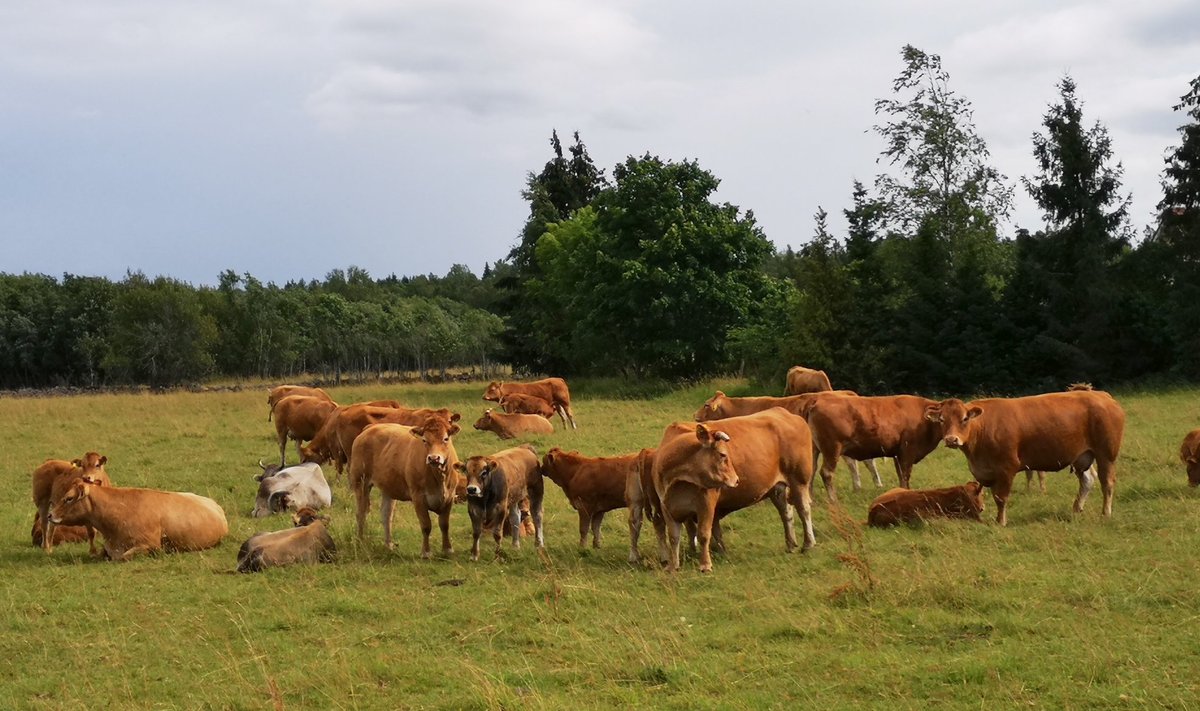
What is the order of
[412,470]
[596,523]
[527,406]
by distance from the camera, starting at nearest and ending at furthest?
1. [412,470]
2. [596,523]
3. [527,406]

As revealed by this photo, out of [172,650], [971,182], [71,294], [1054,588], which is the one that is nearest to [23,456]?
[172,650]

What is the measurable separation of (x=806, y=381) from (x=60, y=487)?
57.3 feet

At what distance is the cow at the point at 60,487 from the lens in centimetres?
1279

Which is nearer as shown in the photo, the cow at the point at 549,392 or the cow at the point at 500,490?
the cow at the point at 500,490

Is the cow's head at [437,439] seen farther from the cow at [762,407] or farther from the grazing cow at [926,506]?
the cow at [762,407]

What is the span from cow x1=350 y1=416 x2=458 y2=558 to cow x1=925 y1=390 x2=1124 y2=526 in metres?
5.77

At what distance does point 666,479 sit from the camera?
10883 millimetres

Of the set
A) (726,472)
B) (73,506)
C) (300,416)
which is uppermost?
(300,416)

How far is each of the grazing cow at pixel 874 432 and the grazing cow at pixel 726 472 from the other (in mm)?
2910

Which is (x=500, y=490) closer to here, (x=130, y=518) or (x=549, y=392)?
(x=130, y=518)

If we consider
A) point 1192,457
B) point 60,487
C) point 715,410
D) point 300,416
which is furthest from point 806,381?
point 60,487

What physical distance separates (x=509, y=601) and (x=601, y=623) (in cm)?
120

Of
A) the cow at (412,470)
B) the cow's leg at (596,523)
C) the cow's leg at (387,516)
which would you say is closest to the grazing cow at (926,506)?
the cow's leg at (596,523)

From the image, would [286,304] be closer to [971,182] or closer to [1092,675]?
[971,182]
